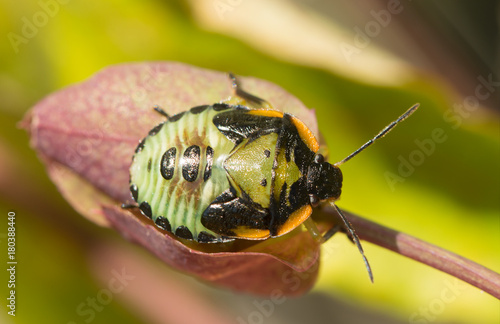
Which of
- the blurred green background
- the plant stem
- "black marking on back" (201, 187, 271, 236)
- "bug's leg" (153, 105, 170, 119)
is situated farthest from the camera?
the blurred green background

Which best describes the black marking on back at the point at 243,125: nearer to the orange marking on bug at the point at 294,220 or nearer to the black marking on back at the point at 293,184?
the black marking on back at the point at 293,184

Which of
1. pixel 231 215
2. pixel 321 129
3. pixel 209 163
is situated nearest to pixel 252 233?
pixel 231 215

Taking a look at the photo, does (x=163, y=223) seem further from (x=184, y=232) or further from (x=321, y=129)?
(x=321, y=129)

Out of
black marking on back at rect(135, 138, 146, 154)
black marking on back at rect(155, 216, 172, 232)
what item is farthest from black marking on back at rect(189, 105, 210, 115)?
black marking on back at rect(155, 216, 172, 232)

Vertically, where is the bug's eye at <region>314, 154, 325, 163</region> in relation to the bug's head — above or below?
above

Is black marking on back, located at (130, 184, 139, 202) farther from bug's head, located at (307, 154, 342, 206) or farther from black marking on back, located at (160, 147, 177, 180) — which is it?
bug's head, located at (307, 154, 342, 206)

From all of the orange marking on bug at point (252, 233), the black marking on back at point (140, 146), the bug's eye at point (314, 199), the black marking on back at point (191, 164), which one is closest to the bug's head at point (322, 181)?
the bug's eye at point (314, 199)

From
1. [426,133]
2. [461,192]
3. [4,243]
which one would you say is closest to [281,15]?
[426,133]
